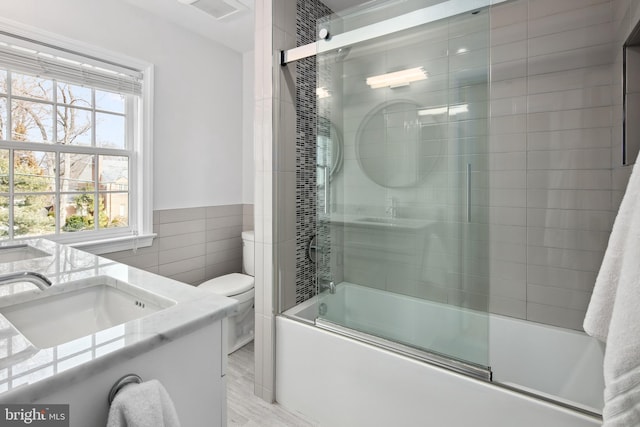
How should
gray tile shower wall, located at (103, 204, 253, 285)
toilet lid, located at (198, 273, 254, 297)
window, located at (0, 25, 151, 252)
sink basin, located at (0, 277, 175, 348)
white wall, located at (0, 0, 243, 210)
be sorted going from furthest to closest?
1. gray tile shower wall, located at (103, 204, 253, 285)
2. toilet lid, located at (198, 273, 254, 297)
3. white wall, located at (0, 0, 243, 210)
4. window, located at (0, 25, 151, 252)
5. sink basin, located at (0, 277, 175, 348)

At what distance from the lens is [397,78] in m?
1.57

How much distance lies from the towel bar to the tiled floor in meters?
1.21

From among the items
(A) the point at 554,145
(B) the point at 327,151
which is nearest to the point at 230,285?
(B) the point at 327,151

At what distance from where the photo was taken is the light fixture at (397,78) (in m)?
1.50

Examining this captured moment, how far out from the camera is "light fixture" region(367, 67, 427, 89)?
1.50 metres

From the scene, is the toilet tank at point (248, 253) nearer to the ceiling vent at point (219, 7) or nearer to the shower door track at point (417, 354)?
the shower door track at point (417, 354)

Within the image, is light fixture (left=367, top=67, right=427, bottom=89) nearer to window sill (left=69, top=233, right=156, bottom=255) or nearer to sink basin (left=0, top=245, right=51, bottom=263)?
sink basin (left=0, top=245, right=51, bottom=263)

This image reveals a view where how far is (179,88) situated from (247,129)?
0.74 m

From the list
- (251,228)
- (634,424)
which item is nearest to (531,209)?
(634,424)

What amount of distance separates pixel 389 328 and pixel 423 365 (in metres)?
0.24

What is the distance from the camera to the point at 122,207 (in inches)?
97.4

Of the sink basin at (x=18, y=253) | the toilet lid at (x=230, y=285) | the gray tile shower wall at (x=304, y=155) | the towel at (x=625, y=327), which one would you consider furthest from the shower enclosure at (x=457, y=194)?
the sink basin at (x=18, y=253)

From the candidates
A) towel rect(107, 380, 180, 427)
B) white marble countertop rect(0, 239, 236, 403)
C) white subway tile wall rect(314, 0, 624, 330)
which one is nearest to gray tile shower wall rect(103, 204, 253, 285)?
white marble countertop rect(0, 239, 236, 403)

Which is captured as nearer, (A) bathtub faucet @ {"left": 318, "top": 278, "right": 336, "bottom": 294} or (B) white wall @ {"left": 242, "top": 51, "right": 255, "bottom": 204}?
(A) bathtub faucet @ {"left": 318, "top": 278, "right": 336, "bottom": 294}
